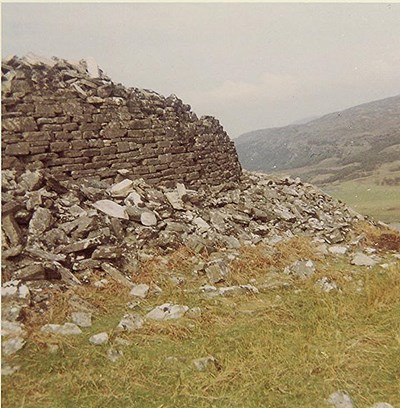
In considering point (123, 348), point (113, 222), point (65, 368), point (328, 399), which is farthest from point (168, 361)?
point (113, 222)

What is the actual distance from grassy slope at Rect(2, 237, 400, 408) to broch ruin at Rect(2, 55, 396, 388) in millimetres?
259

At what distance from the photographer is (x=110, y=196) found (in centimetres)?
734

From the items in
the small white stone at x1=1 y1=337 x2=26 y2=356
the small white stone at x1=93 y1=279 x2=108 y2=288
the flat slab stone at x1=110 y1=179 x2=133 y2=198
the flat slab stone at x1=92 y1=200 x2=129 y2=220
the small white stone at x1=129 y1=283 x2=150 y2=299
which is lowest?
the small white stone at x1=129 y1=283 x2=150 y2=299

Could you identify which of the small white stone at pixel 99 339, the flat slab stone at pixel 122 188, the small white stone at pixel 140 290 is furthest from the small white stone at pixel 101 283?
the flat slab stone at pixel 122 188

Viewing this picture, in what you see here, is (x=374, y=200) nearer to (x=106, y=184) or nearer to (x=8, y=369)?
(x=106, y=184)

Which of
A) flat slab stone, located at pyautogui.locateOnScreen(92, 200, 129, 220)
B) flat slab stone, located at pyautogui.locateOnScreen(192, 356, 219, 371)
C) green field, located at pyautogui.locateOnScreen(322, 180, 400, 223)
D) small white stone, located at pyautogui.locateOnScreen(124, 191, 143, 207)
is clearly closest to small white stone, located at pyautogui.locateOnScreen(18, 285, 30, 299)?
flat slab stone, located at pyautogui.locateOnScreen(192, 356, 219, 371)

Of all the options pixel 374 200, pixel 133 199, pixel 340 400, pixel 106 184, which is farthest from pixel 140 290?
pixel 374 200

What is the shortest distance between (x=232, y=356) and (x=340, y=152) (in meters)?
144

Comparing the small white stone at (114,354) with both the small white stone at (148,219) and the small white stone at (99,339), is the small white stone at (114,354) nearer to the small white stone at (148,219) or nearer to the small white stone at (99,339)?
the small white stone at (99,339)

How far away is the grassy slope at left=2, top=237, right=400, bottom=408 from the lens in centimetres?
334

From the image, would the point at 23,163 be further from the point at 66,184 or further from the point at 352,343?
the point at 352,343

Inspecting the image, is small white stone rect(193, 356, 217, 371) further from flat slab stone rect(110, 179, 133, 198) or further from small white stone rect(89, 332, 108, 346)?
flat slab stone rect(110, 179, 133, 198)

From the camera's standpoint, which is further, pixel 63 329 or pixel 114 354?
pixel 63 329

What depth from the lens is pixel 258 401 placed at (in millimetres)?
3334
